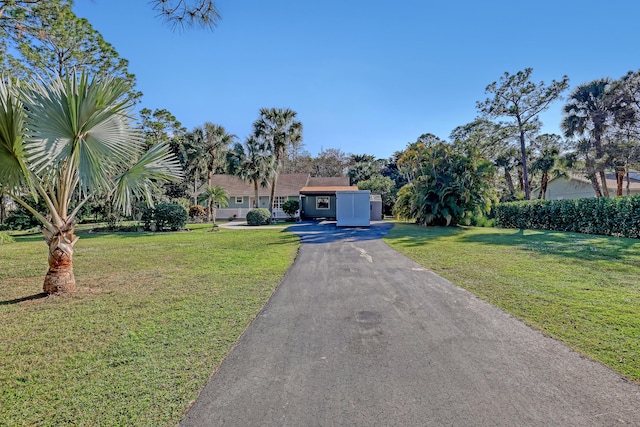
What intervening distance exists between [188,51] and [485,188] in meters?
16.4

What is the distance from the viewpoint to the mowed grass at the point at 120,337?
7.20 feet

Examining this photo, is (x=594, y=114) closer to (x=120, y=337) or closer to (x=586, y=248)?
(x=586, y=248)

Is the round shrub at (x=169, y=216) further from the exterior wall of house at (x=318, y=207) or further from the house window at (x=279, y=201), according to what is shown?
the exterior wall of house at (x=318, y=207)

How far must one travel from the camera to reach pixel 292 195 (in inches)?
1093

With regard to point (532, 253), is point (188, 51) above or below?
above

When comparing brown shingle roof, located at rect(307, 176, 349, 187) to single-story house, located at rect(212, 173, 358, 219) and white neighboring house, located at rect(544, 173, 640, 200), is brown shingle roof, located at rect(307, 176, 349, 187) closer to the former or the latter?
single-story house, located at rect(212, 173, 358, 219)

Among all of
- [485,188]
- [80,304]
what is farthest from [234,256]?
[485,188]

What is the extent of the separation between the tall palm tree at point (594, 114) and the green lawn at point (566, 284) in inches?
561

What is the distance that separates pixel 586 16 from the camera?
8438 millimetres

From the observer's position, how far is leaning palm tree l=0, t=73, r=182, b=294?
13.1ft

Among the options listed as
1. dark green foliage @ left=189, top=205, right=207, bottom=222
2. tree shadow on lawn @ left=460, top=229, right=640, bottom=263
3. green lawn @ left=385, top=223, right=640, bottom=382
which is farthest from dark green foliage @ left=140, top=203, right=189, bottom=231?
tree shadow on lawn @ left=460, top=229, right=640, bottom=263

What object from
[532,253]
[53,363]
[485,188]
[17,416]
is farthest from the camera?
[485,188]

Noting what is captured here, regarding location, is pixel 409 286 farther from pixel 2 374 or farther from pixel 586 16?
pixel 586 16

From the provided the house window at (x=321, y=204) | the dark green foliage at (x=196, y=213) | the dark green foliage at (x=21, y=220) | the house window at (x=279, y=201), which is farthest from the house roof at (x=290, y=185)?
the dark green foliage at (x=21, y=220)
